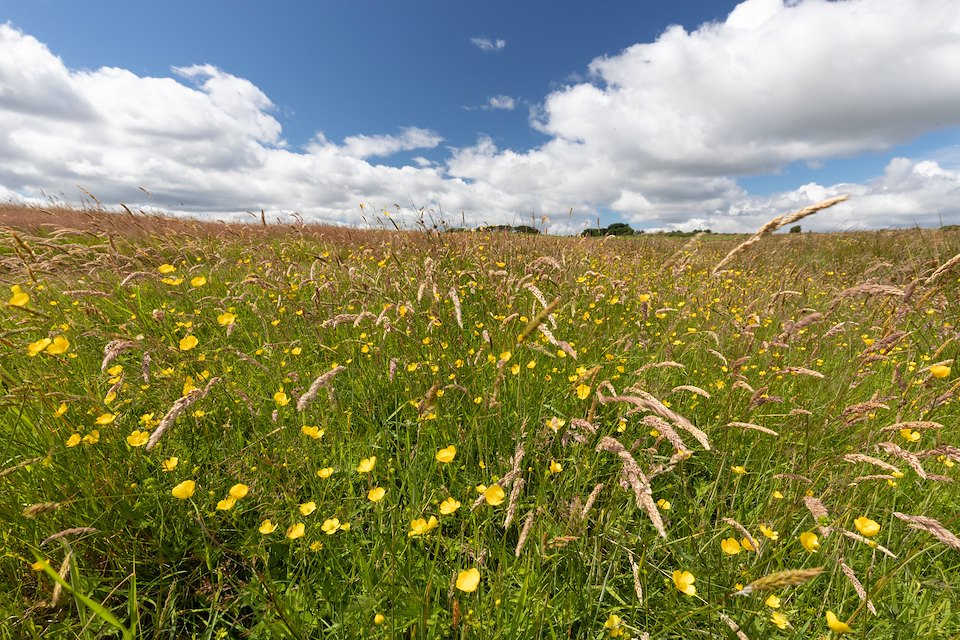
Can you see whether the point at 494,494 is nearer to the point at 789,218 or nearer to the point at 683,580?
the point at 683,580

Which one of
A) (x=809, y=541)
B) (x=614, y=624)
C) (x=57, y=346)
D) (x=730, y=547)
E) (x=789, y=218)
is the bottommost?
(x=614, y=624)

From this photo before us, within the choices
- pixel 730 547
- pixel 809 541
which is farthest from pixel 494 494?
pixel 809 541

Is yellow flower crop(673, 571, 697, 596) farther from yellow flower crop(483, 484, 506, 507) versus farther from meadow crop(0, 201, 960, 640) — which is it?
yellow flower crop(483, 484, 506, 507)

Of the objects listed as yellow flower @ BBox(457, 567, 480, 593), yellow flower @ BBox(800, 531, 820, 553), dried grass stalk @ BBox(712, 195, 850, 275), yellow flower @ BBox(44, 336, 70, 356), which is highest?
dried grass stalk @ BBox(712, 195, 850, 275)

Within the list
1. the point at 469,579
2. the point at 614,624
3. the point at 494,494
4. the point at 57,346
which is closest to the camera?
the point at 469,579

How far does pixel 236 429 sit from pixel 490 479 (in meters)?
1.46

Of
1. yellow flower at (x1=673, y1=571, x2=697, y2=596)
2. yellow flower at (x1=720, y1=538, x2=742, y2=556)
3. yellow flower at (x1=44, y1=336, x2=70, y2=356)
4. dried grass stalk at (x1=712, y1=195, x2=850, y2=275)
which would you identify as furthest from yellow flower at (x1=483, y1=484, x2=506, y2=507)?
yellow flower at (x1=44, y1=336, x2=70, y2=356)

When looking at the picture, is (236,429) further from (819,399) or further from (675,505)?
(819,399)

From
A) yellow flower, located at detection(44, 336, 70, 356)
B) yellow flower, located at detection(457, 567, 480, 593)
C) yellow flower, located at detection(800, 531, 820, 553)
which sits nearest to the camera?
yellow flower, located at detection(457, 567, 480, 593)

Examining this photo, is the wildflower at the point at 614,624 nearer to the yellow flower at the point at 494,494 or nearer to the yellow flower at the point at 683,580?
the yellow flower at the point at 683,580

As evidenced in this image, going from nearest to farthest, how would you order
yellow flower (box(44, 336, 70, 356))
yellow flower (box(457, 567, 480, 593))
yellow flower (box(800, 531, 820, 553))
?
yellow flower (box(457, 567, 480, 593))
yellow flower (box(800, 531, 820, 553))
yellow flower (box(44, 336, 70, 356))

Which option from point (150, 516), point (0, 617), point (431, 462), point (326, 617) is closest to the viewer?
point (0, 617)

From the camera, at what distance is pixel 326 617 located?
4.86 feet

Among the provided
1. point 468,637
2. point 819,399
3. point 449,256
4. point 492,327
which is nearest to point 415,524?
point 468,637
